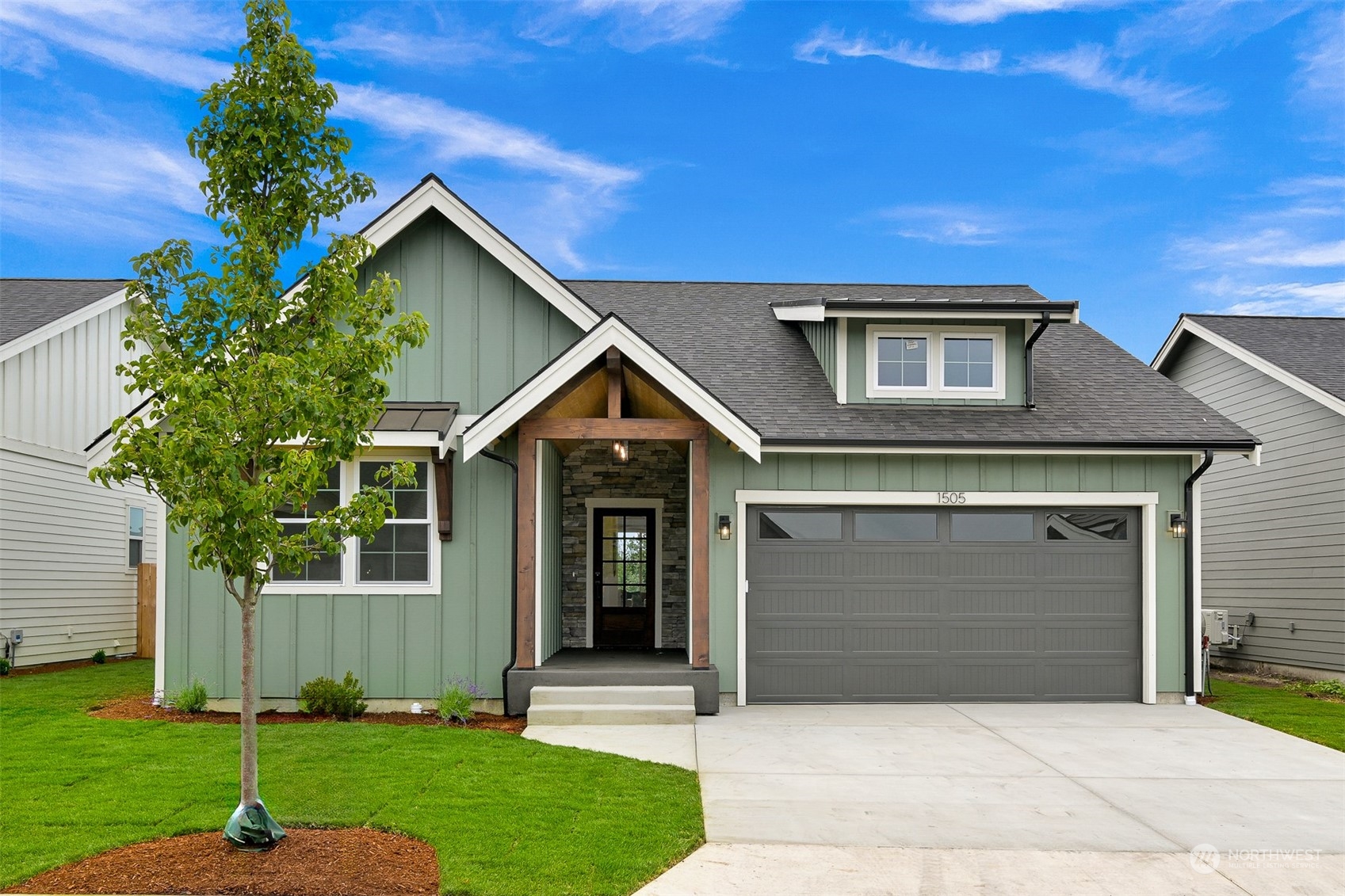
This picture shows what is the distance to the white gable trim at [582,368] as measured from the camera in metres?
8.80

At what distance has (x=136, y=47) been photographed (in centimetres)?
1594

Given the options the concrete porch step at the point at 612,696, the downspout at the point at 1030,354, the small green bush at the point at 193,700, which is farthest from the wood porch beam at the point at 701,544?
the small green bush at the point at 193,700

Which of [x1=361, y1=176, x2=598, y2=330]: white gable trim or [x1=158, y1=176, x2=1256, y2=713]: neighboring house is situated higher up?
[x1=361, y1=176, x2=598, y2=330]: white gable trim

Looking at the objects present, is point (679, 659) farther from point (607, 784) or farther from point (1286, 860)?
point (1286, 860)

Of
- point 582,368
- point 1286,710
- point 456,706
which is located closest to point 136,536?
point 456,706

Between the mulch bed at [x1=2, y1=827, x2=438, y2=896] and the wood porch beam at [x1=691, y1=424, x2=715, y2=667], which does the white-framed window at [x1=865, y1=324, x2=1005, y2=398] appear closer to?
the wood porch beam at [x1=691, y1=424, x2=715, y2=667]

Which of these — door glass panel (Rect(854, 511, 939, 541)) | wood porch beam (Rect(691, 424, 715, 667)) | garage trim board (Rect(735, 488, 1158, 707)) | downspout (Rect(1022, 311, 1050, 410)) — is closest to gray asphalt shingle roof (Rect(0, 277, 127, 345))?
wood porch beam (Rect(691, 424, 715, 667))

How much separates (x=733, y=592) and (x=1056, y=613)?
12.7 ft

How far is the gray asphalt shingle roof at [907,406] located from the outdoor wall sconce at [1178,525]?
87cm

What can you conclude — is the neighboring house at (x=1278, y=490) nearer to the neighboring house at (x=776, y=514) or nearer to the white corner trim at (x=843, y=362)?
the neighboring house at (x=776, y=514)

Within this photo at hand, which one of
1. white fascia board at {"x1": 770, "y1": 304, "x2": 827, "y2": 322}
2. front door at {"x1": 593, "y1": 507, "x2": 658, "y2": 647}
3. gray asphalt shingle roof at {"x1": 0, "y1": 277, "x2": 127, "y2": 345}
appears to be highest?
gray asphalt shingle roof at {"x1": 0, "y1": 277, "x2": 127, "y2": 345}

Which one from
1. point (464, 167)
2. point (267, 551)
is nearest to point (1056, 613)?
point (267, 551)

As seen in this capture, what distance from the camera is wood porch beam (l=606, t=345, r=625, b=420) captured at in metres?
8.94

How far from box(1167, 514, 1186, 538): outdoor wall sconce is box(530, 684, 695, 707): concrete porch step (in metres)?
6.02
